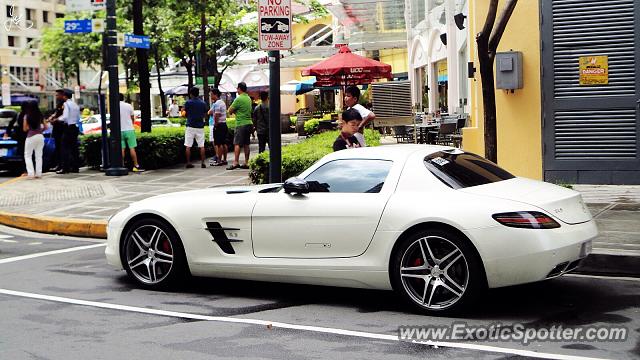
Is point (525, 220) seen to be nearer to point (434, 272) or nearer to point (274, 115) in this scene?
point (434, 272)

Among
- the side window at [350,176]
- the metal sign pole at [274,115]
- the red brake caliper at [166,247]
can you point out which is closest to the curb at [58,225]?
the metal sign pole at [274,115]

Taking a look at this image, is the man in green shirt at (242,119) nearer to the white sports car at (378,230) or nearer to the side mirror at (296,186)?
the white sports car at (378,230)

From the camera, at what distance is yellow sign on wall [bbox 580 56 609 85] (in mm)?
13562

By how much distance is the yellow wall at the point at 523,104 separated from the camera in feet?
45.8

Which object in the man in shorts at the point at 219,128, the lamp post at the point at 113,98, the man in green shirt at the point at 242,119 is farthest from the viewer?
the man in shorts at the point at 219,128

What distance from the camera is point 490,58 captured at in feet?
36.3

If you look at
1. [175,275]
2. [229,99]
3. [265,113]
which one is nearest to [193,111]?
[265,113]

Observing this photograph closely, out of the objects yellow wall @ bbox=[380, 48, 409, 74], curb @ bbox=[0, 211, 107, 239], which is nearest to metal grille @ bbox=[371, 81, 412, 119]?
curb @ bbox=[0, 211, 107, 239]

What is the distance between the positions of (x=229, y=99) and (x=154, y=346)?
5174cm

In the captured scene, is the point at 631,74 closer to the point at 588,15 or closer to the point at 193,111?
the point at 588,15

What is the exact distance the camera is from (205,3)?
2542cm

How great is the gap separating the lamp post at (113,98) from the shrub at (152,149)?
1047 mm

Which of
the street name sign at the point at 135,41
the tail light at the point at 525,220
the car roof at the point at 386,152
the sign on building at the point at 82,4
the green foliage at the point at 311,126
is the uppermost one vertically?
the sign on building at the point at 82,4

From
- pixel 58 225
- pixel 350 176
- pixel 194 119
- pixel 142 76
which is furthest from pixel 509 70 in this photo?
pixel 142 76
